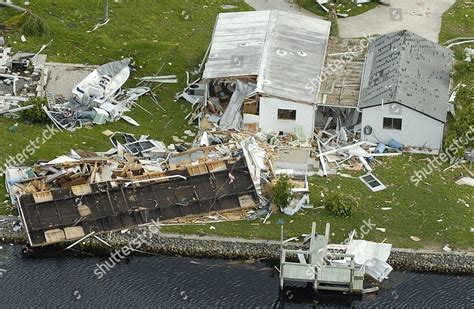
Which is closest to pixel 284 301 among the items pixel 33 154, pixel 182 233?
A: pixel 182 233

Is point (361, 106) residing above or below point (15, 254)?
above

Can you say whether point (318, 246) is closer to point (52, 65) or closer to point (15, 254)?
point (15, 254)

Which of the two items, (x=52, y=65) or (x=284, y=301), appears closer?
(x=284, y=301)

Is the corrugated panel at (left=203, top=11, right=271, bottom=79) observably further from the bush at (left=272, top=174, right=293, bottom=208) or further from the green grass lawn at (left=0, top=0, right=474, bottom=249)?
the bush at (left=272, top=174, right=293, bottom=208)

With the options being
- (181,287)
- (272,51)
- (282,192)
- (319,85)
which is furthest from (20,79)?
(181,287)

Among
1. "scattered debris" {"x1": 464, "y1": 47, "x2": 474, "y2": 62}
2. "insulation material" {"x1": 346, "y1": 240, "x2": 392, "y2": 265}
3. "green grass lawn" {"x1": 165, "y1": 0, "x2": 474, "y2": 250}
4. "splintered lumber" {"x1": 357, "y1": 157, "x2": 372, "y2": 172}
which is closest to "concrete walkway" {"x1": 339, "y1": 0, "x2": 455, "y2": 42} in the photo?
"scattered debris" {"x1": 464, "y1": 47, "x2": 474, "y2": 62}

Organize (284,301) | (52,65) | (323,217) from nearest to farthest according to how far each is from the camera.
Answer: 1. (284,301)
2. (323,217)
3. (52,65)

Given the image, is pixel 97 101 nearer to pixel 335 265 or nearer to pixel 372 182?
pixel 372 182
